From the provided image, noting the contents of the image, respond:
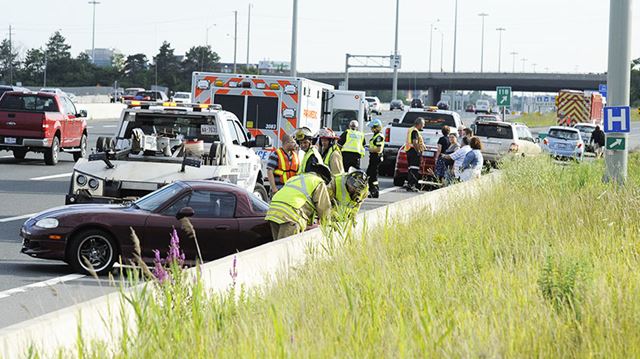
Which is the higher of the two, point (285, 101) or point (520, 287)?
point (285, 101)

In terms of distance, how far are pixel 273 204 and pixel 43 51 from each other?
12937cm

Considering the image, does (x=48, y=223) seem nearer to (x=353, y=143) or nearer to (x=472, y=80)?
(x=353, y=143)

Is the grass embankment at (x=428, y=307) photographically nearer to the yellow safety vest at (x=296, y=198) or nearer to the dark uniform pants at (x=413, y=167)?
the yellow safety vest at (x=296, y=198)

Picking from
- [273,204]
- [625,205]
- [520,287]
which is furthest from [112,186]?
[520,287]

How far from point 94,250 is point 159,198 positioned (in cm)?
106

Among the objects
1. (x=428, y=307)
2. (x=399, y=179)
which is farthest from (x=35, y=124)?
(x=428, y=307)

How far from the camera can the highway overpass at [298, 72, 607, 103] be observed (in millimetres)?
138250

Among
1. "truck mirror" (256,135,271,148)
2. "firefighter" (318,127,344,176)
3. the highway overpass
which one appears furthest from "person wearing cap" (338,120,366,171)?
the highway overpass

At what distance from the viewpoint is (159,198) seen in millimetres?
14172

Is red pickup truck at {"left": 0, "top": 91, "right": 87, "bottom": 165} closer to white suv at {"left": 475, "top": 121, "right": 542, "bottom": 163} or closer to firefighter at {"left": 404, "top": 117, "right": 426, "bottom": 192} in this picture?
firefighter at {"left": 404, "top": 117, "right": 426, "bottom": 192}

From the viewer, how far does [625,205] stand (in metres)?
14.7

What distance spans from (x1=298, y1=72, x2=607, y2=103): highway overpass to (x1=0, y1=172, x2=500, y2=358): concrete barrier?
126 m

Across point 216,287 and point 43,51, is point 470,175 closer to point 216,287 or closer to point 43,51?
point 216,287

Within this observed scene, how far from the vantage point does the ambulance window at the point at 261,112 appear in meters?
24.8
